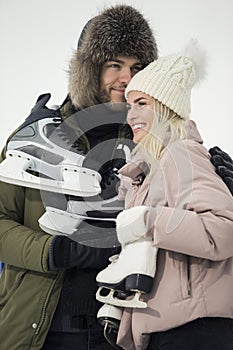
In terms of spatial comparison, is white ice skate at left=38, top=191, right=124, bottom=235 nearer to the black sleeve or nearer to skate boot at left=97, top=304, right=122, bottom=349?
the black sleeve

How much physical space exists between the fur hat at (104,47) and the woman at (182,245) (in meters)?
0.28

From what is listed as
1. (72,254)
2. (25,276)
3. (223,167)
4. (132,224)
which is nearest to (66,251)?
(72,254)

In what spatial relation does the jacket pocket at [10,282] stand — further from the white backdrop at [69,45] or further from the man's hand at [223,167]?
the white backdrop at [69,45]

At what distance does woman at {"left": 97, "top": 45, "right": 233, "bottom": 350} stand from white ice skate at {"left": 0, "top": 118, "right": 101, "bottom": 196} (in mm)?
158

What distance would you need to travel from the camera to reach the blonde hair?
1054 mm

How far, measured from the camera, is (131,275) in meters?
1.01

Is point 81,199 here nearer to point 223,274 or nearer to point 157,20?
point 223,274

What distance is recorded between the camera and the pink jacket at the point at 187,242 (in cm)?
95

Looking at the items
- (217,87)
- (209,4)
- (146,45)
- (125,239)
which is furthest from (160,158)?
(209,4)

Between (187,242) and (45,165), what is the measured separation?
367 millimetres

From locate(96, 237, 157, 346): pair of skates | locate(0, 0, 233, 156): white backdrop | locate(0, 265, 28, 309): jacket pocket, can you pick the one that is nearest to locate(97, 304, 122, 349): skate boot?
locate(96, 237, 157, 346): pair of skates

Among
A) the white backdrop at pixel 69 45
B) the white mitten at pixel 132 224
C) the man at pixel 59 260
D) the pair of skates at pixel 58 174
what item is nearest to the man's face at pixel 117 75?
the man at pixel 59 260

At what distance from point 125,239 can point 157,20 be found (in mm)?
1250

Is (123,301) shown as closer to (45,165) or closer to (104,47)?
(45,165)
